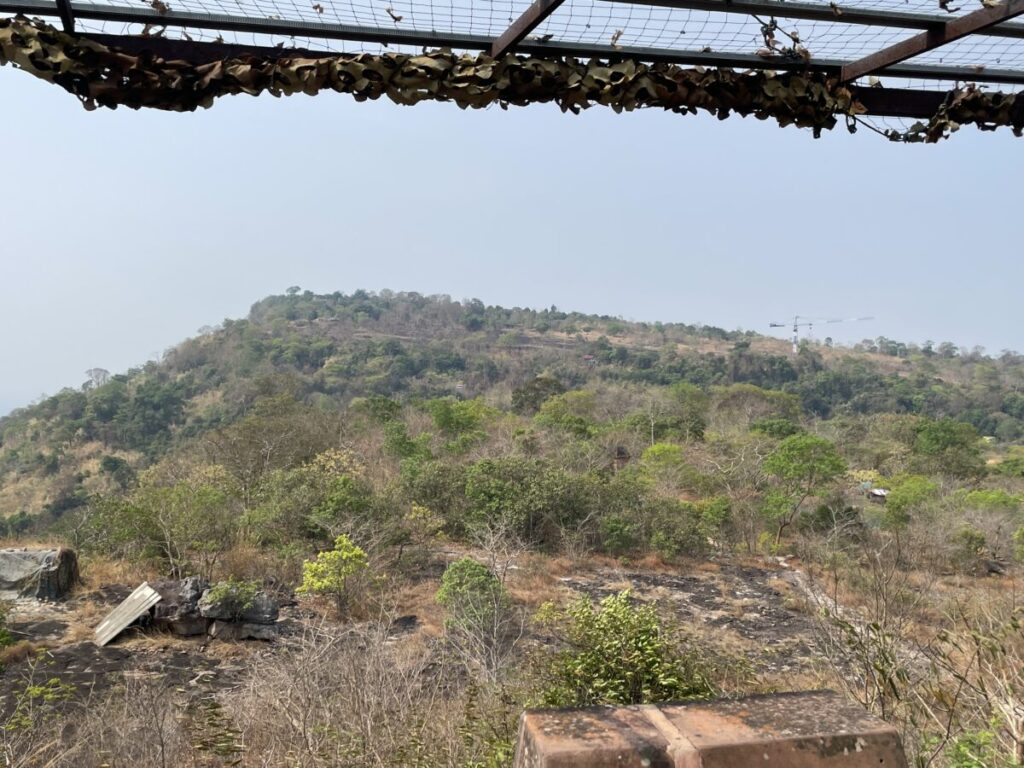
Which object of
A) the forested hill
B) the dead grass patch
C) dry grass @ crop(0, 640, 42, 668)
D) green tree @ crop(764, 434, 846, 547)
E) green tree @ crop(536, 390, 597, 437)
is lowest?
the forested hill

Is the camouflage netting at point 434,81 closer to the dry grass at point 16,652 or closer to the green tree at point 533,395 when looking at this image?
the dry grass at point 16,652

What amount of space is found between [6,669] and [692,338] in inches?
2132

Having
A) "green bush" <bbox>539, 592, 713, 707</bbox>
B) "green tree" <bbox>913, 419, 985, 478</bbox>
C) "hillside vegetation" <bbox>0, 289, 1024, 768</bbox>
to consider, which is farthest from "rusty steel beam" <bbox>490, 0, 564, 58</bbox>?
"green tree" <bbox>913, 419, 985, 478</bbox>

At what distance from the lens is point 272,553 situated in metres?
9.30

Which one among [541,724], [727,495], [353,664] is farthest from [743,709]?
[727,495]

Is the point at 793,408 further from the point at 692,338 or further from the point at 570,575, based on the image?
the point at 692,338

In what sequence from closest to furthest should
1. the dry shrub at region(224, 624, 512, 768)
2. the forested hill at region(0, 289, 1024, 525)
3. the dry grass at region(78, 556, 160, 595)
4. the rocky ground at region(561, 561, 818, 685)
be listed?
the dry shrub at region(224, 624, 512, 768), the rocky ground at region(561, 561, 818, 685), the dry grass at region(78, 556, 160, 595), the forested hill at region(0, 289, 1024, 525)

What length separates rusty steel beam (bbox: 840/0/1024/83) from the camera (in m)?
1.53

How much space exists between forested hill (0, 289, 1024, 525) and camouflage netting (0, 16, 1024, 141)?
13.1 m

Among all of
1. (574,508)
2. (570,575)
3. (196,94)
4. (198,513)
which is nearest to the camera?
(196,94)

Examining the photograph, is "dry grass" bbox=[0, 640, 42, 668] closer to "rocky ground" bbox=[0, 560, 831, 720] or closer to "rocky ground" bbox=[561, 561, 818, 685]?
"rocky ground" bbox=[0, 560, 831, 720]

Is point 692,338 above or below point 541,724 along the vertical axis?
below

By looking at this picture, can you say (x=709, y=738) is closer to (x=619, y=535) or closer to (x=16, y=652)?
(x=16, y=652)

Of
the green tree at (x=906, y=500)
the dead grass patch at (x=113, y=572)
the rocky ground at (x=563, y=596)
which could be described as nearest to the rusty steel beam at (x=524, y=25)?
the rocky ground at (x=563, y=596)
